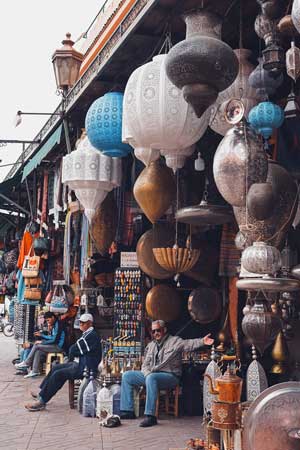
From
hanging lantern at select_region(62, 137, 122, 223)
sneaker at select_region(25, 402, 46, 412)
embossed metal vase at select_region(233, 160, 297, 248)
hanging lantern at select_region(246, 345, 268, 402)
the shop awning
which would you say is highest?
the shop awning

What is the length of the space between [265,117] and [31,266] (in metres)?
7.10

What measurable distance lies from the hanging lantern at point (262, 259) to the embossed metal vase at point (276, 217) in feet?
0.53

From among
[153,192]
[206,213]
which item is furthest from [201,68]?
[153,192]

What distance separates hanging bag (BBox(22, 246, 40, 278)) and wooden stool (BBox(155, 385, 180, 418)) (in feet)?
13.6

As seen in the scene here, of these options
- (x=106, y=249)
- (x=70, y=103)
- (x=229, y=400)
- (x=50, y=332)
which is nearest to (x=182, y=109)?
(x=229, y=400)

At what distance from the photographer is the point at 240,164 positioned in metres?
3.70

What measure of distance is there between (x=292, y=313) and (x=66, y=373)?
2910 mm

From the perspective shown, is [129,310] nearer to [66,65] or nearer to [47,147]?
[47,147]

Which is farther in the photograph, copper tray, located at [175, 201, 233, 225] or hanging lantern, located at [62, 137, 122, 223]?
hanging lantern, located at [62, 137, 122, 223]

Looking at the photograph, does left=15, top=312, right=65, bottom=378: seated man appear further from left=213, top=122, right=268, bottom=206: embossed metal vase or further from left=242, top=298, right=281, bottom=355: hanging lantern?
left=213, top=122, right=268, bottom=206: embossed metal vase

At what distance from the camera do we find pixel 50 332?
406 inches

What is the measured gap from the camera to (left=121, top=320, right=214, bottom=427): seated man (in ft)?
20.5

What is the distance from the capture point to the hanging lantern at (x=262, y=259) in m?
3.58

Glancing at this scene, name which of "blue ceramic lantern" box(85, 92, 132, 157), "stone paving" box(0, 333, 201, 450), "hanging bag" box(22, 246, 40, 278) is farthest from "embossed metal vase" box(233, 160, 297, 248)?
"hanging bag" box(22, 246, 40, 278)
